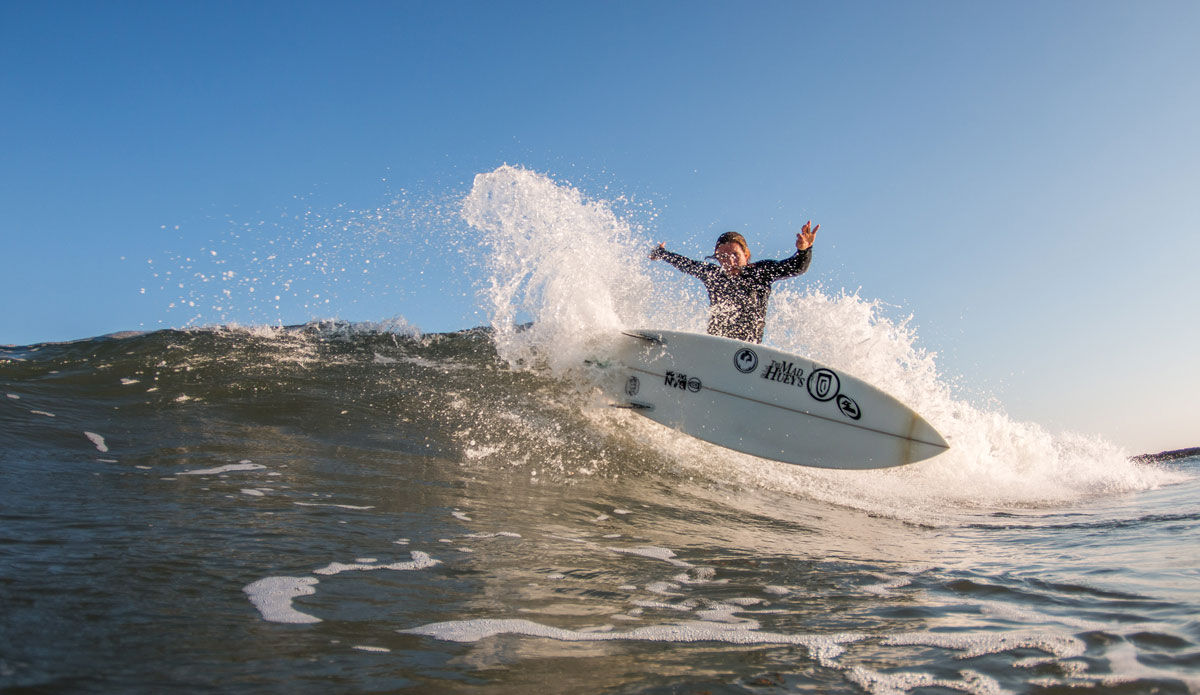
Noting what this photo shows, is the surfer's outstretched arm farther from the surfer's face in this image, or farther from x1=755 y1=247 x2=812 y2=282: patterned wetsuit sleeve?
x1=755 y1=247 x2=812 y2=282: patterned wetsuit sleeve

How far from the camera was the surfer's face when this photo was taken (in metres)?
7.31

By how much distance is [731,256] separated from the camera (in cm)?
733

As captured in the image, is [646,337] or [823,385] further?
[646,337]

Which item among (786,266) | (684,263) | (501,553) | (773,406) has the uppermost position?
(684,263)

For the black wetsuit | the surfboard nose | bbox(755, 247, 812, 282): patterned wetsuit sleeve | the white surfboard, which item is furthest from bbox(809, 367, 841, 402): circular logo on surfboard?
bbox(755, 247, 812, 282): patterned wetsuit sleeve

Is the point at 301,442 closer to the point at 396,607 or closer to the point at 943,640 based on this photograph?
the point at 396,607

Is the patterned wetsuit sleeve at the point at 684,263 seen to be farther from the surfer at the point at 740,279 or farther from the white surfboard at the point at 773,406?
the white surfboard at the point at 773,406

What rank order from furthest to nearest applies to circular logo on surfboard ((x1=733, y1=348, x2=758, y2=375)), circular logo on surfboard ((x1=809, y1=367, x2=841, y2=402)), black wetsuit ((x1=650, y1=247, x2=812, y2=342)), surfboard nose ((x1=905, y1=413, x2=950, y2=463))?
black wetsuit ((x1=650, y1=247, x2=812, y2=342)) → circular logo on surfboard ((x1=733, y1=348, x2=758, y2=375)) → circular logo on surfboard ((x1=809, y1=367, x2=841, y2=402)) → surfboard nose ((x1=905, y1=413, x2=950, y2=463))

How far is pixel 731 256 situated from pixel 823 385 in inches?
72.8

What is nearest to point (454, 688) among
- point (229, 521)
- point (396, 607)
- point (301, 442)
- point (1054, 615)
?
point (396, 607)

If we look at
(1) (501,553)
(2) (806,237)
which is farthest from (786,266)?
(1) (501,553)

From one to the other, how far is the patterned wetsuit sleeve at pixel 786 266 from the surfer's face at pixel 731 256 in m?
0.26

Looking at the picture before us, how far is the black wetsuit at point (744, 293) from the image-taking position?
7.06m

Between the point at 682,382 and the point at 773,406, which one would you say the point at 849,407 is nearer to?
the point at 773,406
